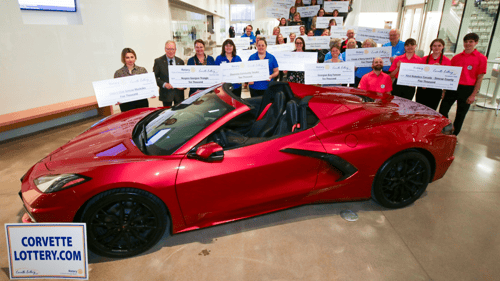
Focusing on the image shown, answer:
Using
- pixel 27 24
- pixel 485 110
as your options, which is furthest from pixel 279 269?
pixel 485 110

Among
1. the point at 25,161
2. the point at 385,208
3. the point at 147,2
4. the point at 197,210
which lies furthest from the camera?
the point at 147,2

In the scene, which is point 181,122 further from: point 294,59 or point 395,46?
point 395,46

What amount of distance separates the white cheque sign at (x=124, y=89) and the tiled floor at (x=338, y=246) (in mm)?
1673

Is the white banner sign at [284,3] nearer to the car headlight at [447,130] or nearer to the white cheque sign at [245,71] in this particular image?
the white cheque sign at [245,71]

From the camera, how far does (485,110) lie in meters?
7.47

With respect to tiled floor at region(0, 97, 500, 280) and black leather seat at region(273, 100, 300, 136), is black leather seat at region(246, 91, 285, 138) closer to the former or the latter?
black leather seat at region(273, 100, 300, 136)

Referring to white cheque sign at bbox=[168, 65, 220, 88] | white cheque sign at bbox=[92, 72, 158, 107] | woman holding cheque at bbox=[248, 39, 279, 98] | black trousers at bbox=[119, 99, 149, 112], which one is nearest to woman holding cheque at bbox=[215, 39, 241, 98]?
woman holding cheque at bbox=[248, 39, 279, 98]

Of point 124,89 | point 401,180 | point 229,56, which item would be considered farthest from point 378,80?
point 124,89

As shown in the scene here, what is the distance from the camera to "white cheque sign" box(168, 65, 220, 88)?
477 centimetres

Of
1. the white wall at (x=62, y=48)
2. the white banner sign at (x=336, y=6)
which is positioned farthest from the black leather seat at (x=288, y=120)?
the white banner sign at (x=336, y=6)

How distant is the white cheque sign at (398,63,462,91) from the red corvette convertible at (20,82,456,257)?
1.77 metres

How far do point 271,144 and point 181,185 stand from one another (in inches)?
32.5

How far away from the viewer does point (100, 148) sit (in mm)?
2559

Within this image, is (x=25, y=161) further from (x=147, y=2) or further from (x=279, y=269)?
(x=147, y=2)
